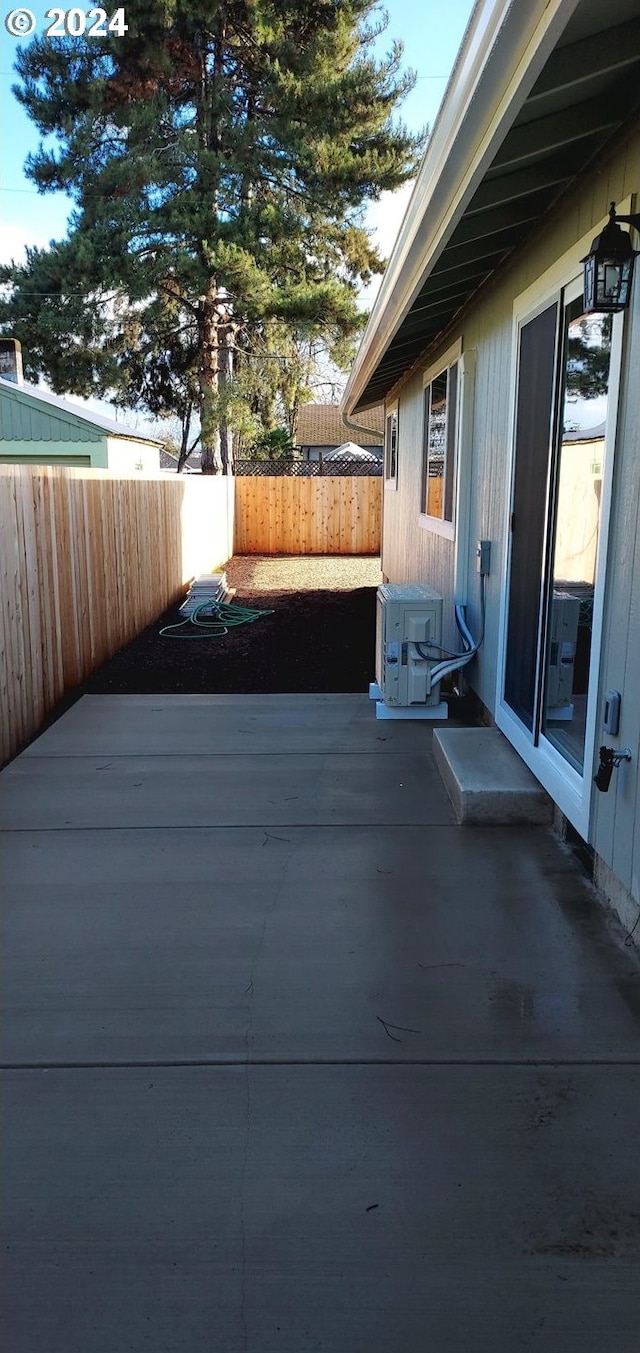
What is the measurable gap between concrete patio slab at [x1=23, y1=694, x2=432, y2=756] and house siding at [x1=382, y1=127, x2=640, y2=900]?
731 mm

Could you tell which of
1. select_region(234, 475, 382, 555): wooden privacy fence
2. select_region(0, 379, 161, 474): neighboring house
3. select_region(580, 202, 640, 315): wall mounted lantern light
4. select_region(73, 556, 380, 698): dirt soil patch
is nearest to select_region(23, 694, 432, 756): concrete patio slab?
select_region(73, 556, 380, 698): dirt soil patch

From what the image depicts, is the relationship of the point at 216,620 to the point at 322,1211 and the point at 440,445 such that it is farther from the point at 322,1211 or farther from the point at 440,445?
the point at 322,1211

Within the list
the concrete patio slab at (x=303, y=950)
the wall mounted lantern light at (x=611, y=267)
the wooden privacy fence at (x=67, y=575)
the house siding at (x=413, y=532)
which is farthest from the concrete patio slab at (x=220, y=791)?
the wall mounted lantern light at (x=611, y=267)

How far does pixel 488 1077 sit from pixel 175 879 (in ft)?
4.87

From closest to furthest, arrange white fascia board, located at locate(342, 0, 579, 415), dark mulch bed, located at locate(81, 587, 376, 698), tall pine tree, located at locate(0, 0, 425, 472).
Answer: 1. white fascia board, located at locate(342, 0, 579, 415)
2. dark mulch bed, located at locate(81, 587, 376, 698)
3. tall pine tree, located at locate(0, 0, 425, 472)

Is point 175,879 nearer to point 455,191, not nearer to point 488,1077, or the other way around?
point 488,1077

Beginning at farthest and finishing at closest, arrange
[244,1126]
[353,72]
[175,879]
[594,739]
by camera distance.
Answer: [353,72], [175,879], [594,739], [244,1126]

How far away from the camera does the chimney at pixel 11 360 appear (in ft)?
54.3

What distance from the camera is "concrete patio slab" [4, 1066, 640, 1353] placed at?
5.36ft

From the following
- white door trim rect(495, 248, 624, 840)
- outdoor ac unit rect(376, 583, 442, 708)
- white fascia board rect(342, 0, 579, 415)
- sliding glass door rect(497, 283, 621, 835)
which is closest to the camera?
white fascia board rect(342, 0, 579, 415)

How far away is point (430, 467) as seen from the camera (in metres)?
8.21

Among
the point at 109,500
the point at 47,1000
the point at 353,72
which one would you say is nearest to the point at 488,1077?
the point at 47,1000

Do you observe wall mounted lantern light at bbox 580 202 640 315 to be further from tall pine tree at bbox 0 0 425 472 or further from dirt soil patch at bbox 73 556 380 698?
tall pine tree at bbox 0 0 425 472

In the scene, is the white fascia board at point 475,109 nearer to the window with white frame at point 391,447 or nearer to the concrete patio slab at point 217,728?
the concrete patio slab at point 217,728
